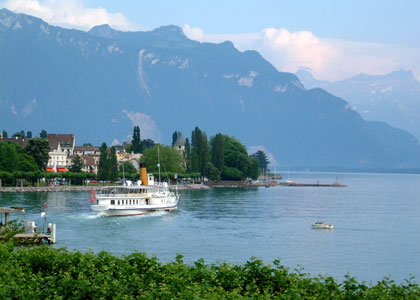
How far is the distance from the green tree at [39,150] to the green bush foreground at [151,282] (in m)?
123

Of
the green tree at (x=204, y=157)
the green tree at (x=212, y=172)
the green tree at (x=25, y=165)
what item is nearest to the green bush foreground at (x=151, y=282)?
the green tree at (x=25, y=165)

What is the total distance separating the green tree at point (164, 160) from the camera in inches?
6905

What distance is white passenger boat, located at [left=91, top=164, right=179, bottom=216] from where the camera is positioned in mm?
84750

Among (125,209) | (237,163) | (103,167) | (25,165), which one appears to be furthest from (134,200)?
(237,163)

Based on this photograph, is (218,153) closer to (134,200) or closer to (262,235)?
(134,200)

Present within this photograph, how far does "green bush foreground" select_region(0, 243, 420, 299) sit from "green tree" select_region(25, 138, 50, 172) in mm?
123205

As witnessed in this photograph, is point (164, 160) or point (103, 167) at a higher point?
point (164, 160)

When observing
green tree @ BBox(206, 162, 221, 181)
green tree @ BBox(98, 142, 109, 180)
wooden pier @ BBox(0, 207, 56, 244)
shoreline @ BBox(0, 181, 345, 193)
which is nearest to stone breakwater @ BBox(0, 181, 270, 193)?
shoreline @ BBox(0, 181, 345, 193)

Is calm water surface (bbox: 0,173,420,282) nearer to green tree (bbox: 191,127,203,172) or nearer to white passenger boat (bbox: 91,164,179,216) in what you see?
white passenger boat (bbox: 91,164,179,216)

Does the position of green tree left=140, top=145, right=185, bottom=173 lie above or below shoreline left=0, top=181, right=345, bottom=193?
above

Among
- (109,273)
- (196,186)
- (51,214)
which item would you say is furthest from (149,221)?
(196,186)

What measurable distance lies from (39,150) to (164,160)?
36.2m

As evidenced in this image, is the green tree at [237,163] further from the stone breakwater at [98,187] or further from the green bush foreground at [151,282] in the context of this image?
the green bush foreground at [151,282]

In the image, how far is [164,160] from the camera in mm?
177500
